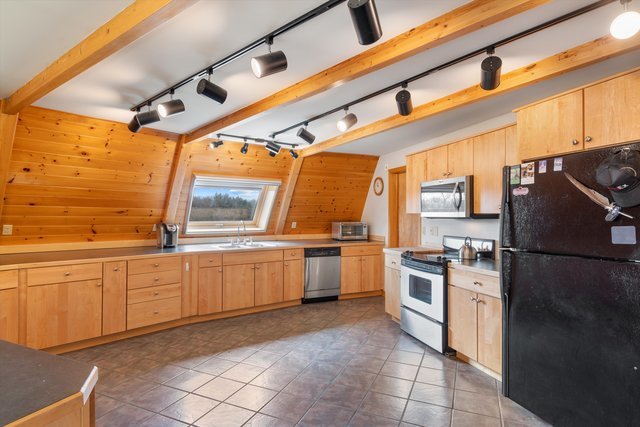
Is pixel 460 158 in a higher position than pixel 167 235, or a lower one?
higher

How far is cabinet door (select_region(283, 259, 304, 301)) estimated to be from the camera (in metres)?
4.80

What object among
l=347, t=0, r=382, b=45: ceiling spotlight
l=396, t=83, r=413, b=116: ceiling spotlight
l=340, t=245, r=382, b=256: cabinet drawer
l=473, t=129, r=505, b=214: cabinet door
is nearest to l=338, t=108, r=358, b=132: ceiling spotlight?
l=396, t=83, r=413, b=116: ceiling spotlight

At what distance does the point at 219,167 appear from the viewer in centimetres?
458

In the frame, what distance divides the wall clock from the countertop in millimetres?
4859

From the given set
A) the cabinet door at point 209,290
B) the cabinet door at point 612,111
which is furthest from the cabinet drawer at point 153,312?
the cabinet door at point 612,111

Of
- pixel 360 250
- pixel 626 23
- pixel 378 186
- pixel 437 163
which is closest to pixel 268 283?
pixel 360 250

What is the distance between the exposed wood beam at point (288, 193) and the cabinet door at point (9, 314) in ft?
10.7

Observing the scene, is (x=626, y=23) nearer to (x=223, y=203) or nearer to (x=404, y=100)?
(x=404, y=100)

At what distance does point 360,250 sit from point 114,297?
3.30 m

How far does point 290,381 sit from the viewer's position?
269 cm

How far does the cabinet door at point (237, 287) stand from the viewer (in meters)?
4.29

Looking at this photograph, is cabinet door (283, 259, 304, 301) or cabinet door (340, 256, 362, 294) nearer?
cabinet door (283, 259, 304, 301)

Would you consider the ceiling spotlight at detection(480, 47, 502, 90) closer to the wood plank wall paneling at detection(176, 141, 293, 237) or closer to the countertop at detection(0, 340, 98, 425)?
the countertop at detection(0, 340, 98, 425)

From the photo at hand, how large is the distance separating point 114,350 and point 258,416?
6.36ft
